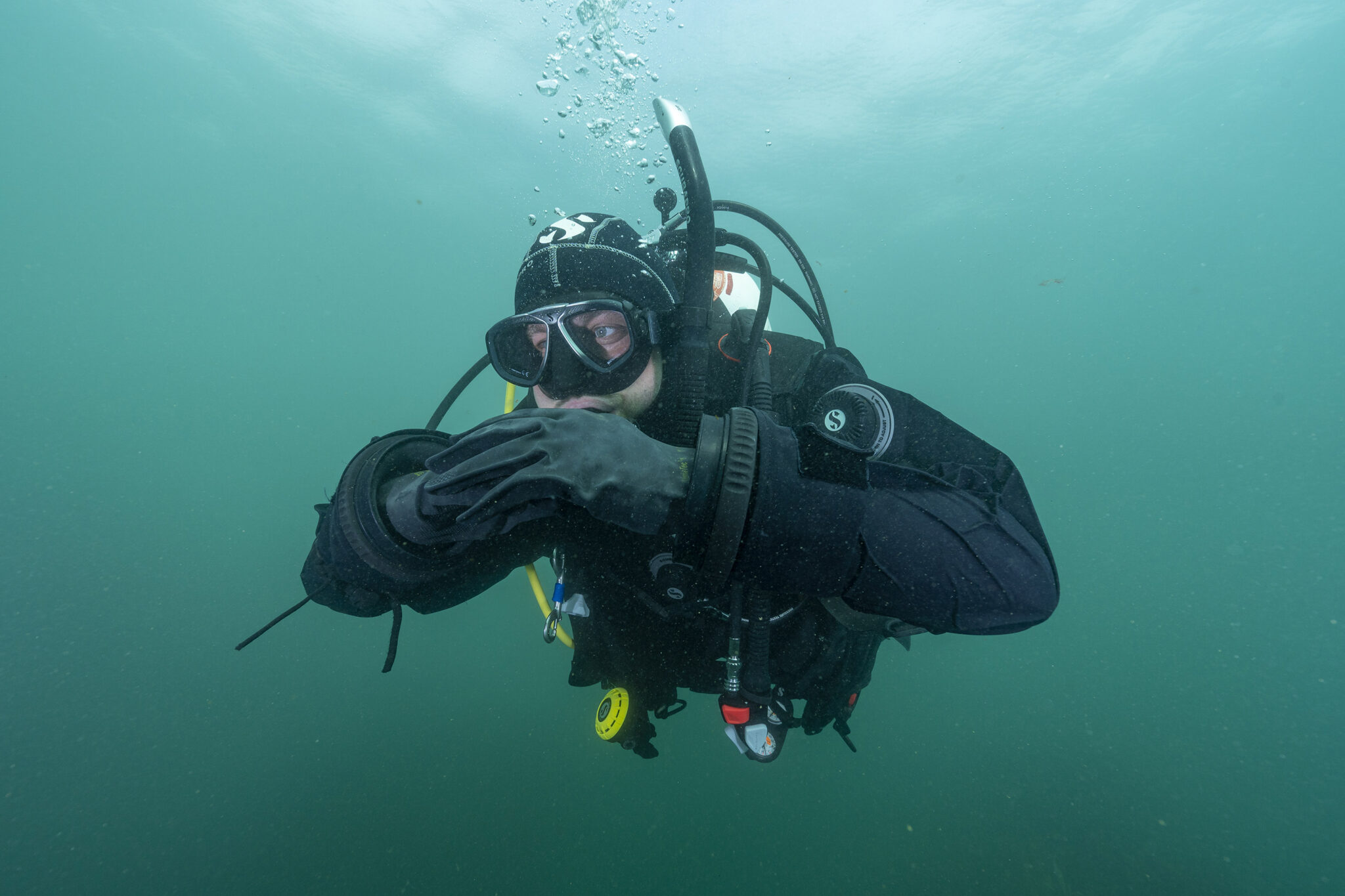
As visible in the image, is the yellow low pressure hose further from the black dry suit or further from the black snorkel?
the black snorkel

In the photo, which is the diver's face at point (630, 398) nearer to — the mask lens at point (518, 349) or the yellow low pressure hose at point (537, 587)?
the mask lens at point (518, 349)

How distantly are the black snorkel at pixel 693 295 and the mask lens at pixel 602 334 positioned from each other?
17.8 inches

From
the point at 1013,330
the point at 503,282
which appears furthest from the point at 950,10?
the point at 503,282

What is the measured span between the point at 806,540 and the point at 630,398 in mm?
1305

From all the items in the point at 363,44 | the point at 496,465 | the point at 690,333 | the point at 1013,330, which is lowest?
the point at 496,465

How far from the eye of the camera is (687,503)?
3.77 feet

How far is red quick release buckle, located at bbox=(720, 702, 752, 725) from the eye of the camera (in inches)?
90.4

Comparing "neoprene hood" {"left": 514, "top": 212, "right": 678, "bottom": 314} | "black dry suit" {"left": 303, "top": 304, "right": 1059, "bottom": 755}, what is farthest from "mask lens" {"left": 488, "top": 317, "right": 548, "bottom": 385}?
"black dry suit" {"left": 303, "top": 304, "right": 1059, "bottom": 755}

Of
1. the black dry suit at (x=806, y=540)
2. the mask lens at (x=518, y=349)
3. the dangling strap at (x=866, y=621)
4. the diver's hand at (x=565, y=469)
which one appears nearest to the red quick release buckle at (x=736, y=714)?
the black dry suit at (x=806, y=540)

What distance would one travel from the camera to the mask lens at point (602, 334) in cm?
228

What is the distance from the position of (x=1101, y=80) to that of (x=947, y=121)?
4440 millimetres

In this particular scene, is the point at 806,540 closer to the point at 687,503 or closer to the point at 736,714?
the point at 687,503

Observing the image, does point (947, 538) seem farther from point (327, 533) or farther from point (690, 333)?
point (327, 533)

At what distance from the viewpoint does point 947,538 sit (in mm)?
1400
